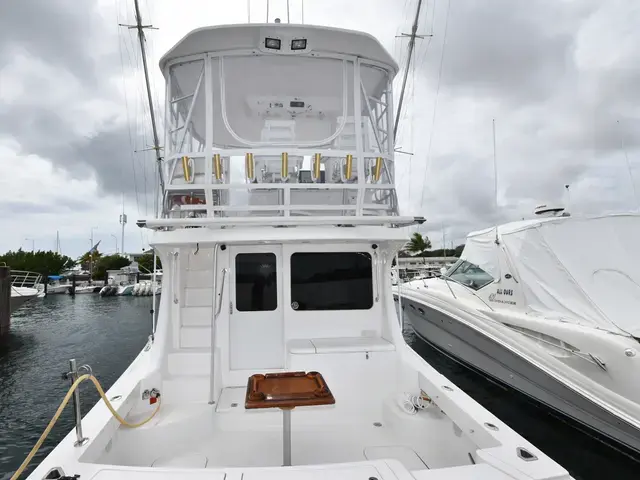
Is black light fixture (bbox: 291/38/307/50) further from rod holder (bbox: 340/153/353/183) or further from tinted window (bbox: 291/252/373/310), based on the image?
tinted window (bbox: 291/252/373/310)

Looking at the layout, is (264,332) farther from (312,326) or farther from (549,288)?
(549,288)

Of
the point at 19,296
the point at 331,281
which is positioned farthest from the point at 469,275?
the point at 19,296

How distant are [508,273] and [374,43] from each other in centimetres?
519

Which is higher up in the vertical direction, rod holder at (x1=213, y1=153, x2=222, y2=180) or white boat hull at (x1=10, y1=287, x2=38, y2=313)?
rod holder at (x1=213, y1=153, x2=222, y2=180)

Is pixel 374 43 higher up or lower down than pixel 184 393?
higher up

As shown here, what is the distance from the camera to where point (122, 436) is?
10.0 feet

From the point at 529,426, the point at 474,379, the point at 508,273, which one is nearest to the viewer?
the point at 529,426

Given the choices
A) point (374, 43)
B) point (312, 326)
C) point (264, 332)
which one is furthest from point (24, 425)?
point (374, 43)

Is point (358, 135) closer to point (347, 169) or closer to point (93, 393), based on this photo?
point (347, 169)

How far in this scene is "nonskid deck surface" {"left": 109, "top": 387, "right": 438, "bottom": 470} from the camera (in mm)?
3244

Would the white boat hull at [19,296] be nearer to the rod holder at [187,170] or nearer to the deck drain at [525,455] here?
the rod holder at [187,170]

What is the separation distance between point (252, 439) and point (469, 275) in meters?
6.62

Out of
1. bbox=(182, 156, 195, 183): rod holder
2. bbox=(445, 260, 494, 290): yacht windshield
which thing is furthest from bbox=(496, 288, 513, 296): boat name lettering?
bbox=(182, 156, 195, 183): rod holder

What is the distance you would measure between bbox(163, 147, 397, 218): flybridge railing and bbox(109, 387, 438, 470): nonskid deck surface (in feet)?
6.43
